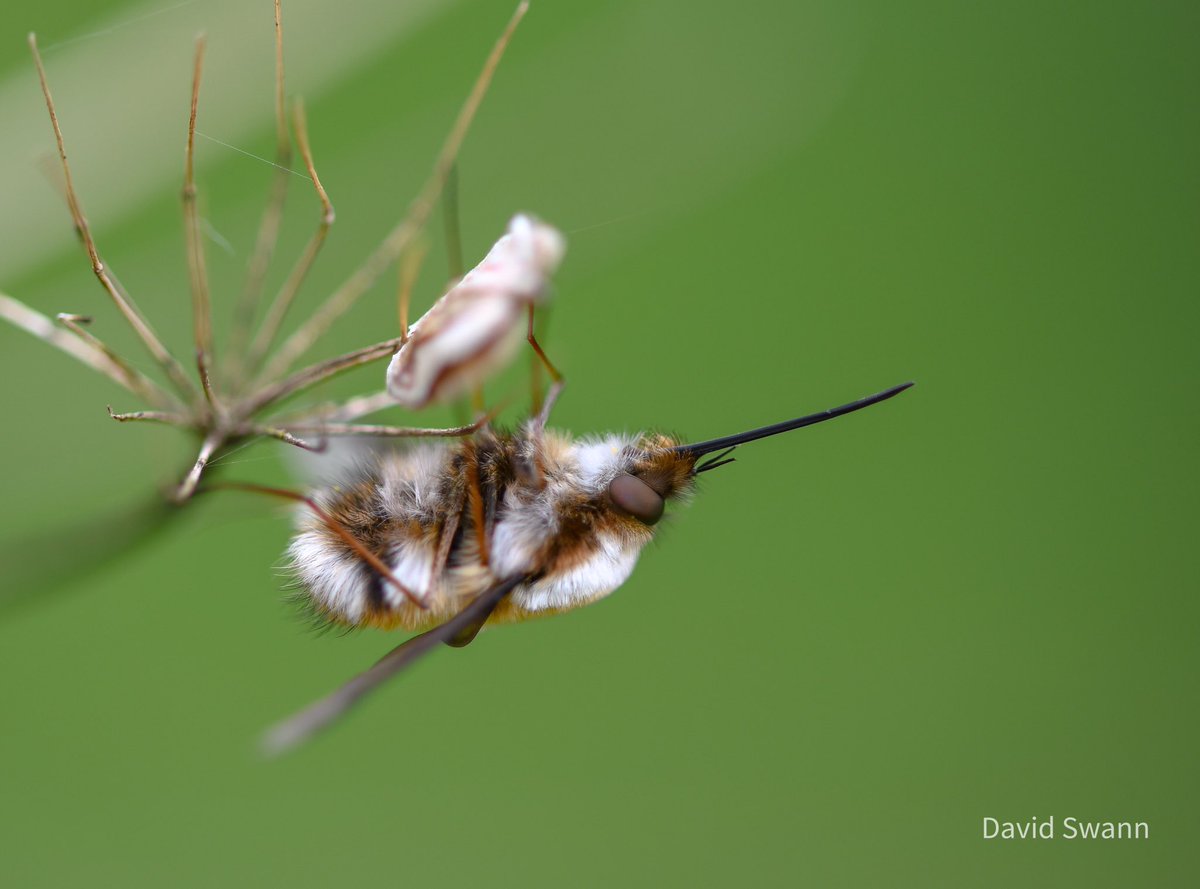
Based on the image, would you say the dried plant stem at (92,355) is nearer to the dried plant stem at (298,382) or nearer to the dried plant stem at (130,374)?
the dried plant stem at (130,374)

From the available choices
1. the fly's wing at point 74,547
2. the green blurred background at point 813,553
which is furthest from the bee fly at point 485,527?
the green blurred background at point 813,553

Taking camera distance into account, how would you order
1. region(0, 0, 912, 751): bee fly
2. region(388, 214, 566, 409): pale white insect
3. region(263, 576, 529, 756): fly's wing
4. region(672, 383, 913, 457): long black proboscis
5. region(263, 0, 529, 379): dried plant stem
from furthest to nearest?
region(263, 0, 529, 379): dried plant stem → region(0, 0, 912, 751): bee fly → region(672, 383, 913, 457): long black proboscis → region(388, 214, 566, 409): pale white insect → region(263, 576, 529, 756): fly's wing

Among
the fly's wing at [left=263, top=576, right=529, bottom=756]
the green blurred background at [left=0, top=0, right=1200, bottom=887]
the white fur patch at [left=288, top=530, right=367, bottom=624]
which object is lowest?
the fly's wing at [left=263, top=576, right=529, bottom=756]

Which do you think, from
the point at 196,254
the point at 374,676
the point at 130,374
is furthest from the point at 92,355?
the point at 374,676

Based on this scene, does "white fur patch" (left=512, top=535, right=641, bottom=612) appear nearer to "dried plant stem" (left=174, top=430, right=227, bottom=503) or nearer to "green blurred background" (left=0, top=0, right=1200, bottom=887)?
"dried plant stem" (left=174, top=430, right=227, bottom=503)

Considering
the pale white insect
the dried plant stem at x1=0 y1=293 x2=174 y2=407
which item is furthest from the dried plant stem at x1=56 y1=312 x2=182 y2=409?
the pale white insect
